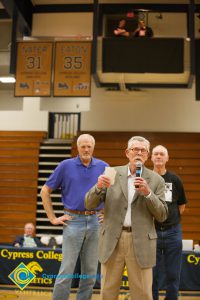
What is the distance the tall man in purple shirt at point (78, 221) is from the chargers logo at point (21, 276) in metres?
2.37

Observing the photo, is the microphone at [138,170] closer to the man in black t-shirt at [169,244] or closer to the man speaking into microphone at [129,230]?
the man speaking into microphone at [129,230]

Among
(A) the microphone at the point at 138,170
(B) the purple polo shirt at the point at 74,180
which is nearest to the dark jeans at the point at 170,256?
(B) the purple polo shirt at the point at 74,180

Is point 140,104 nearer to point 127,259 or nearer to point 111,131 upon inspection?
point 111,131

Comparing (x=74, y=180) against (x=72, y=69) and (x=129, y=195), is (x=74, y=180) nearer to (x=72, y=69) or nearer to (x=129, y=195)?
(x=129, y=195)

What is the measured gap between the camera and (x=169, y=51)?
25.8 feet

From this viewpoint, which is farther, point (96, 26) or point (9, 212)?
point (9, 212)

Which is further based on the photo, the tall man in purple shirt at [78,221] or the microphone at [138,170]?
the tall man in purple shirt at [78,221]

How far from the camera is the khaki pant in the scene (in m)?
2.74

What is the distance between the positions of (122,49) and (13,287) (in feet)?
15.6

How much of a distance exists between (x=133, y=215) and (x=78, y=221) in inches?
36.1

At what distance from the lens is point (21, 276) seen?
5.81 meters

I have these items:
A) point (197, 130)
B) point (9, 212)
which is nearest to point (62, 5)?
point (197, 130)

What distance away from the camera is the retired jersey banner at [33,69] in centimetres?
818

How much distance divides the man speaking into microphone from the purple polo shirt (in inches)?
30.5
